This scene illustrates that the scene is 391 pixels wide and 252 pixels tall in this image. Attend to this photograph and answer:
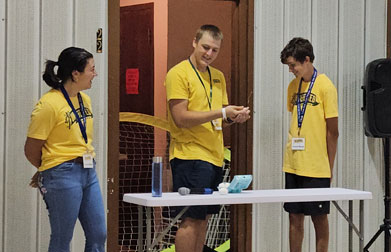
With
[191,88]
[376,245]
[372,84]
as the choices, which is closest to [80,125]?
[191,88]

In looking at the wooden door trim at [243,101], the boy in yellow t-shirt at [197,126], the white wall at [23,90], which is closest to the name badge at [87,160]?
the boy in yellow t-shirt at [197,126]

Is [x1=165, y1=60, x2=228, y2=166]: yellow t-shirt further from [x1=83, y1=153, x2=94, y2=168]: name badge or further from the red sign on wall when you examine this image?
the red sign on wall

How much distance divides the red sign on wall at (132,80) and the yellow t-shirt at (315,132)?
3.75ft

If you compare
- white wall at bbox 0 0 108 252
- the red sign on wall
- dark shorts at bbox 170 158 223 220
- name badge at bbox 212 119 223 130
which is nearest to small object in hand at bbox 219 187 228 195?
dark shorts at bbox 170 158 223 220

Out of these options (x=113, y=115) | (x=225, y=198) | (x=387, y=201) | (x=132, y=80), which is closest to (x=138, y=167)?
(x=113, y=115)

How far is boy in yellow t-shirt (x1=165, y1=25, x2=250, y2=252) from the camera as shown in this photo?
3744 mm

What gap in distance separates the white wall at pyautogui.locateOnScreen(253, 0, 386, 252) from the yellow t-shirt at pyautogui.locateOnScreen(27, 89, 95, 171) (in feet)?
5.76

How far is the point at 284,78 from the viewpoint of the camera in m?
4.93

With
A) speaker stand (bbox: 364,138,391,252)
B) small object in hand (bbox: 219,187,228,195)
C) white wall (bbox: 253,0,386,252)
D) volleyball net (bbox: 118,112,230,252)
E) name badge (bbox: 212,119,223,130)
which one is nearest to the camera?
small object in hand (bbox: 219,187,228,195)

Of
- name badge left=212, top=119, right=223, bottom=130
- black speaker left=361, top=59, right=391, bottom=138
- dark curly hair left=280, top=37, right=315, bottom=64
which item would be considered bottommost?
name badge left=212, top=119, right=223, bottom=130

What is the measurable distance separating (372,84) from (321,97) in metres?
0.80

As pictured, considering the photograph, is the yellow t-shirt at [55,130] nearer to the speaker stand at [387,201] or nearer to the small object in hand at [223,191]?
the small object in hand at [223,191]

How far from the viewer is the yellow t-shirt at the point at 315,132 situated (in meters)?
4.29

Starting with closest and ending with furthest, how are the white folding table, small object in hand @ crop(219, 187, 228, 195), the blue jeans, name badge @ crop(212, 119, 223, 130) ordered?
1. the white folding table
2. the blue jeans
3. small object in hand @ crop(219, 187, 228, 195)
4. name badge @ crop(212, 119, 223, 130)
